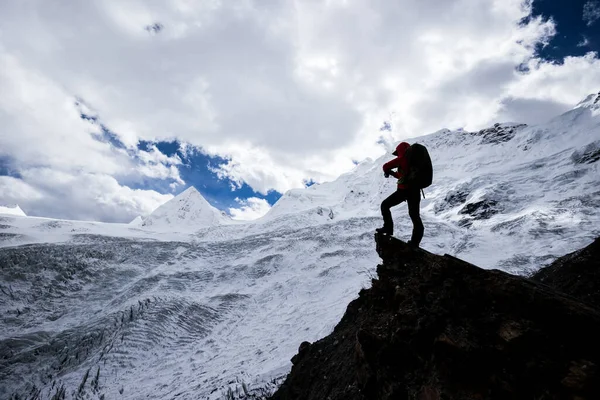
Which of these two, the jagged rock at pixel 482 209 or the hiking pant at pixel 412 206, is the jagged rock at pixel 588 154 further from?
the hiking pant at pixel 412 206

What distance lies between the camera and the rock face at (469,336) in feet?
15.9

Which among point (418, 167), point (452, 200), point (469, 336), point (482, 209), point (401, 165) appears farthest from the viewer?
point (452, 200)

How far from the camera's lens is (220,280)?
115375 millimetres

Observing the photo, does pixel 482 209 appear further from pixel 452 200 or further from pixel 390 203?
pixel 390 203

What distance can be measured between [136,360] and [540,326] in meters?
96.7

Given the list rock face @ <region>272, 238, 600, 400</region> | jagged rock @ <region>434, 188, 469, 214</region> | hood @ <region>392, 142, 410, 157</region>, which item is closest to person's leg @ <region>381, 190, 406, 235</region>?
rock face @ <region>272, 238, 600, 400</region>

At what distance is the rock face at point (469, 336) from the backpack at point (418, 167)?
2063mm

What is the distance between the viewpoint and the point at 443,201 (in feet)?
470

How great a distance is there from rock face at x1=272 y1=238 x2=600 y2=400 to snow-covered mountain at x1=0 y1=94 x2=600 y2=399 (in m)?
53.7

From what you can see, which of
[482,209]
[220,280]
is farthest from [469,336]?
[482,209]

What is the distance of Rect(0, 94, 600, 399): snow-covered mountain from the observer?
73.9 meters

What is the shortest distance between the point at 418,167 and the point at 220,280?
11481cm

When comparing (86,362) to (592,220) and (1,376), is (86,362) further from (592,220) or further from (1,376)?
(592,220)

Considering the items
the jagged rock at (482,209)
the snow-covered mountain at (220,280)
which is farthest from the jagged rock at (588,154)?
the jagged rock at (482,209)
